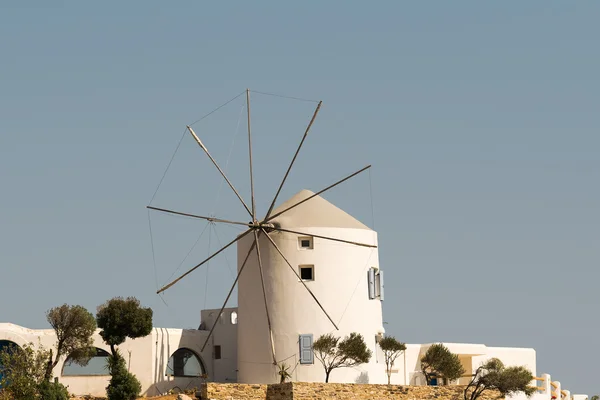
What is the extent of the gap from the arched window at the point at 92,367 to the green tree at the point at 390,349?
1070cm

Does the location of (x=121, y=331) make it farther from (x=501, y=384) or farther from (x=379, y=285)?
(x=501, y=384)

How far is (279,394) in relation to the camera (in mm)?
45031

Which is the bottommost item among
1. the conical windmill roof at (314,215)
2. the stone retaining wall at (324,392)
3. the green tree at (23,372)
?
the stone retaining wall at (324,392)

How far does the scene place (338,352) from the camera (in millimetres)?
46875

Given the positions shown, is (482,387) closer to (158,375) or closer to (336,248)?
(336,248)

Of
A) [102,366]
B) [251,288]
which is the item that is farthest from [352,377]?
[102,366]

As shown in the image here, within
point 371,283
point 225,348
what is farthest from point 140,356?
point 371,283

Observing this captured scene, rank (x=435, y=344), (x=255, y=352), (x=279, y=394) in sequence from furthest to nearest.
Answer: (x=435, y=344)
(x=255, y=352)
(x=279, y=394)

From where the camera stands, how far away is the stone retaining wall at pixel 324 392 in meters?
44.6

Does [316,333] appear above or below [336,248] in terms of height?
below

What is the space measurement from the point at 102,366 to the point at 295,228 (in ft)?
30.1

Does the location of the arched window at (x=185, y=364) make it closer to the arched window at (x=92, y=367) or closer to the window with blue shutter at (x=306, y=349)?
the arched window at (x=92, y=367)

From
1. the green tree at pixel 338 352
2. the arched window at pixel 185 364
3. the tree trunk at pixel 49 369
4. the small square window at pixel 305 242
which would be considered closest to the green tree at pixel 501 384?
the green tree at pixel 338 352

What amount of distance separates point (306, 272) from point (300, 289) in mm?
945
